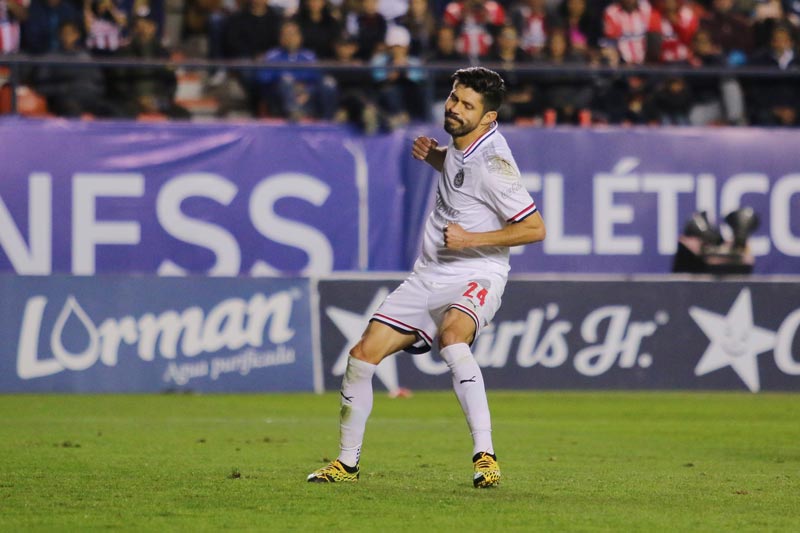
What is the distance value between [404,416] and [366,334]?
530cm

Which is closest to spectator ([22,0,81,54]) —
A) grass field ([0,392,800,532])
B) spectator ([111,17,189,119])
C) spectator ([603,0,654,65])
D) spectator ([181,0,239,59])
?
spectator ([111,17,189,119])

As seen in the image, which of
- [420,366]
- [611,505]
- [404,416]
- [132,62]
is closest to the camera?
[611,505]

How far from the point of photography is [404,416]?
1274cm

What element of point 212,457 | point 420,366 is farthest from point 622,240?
point 212,457

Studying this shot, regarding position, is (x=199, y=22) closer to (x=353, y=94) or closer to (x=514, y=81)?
(x=353, y=94)

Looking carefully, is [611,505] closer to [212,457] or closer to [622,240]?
[212,457]

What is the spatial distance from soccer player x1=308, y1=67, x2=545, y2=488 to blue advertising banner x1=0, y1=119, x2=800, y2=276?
943 centimetres

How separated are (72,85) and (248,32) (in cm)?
221

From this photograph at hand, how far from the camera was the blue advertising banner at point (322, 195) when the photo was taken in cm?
1650

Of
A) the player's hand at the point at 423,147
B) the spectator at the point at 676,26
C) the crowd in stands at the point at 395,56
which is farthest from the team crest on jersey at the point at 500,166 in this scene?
the spectator at the point at 676,26

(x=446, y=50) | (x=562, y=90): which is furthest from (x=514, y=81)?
(x=446, y=50)

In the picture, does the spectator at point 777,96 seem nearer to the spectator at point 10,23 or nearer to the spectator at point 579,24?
the spectator at point 579,24

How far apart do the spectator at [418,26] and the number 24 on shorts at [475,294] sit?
10915 mm

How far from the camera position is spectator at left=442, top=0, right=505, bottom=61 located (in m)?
18.1
